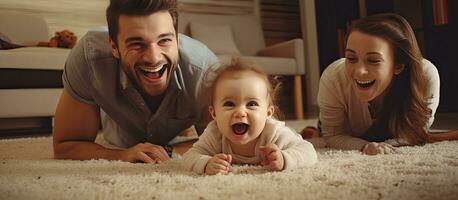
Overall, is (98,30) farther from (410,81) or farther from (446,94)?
(446,94)

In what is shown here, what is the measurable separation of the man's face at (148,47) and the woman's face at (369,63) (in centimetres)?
49

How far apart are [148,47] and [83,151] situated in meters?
0.37

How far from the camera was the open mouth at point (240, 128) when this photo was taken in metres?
0.95

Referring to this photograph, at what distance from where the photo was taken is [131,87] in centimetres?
118

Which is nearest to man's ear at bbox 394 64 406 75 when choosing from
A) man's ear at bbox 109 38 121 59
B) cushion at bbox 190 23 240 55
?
man's ear at bbox 109 38 121 59

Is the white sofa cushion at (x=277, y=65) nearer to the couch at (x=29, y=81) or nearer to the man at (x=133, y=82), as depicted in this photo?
the couch at (x=29, y=81)

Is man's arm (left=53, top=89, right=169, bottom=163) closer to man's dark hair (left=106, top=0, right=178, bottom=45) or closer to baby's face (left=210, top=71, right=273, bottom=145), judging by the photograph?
man's dark hair (left=106, top=0, right=178, bottom=45)

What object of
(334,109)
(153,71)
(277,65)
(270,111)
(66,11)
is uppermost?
(66,11)

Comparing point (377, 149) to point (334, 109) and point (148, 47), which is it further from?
point (148, 47)

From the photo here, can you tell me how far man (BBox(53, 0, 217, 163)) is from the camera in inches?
42.3

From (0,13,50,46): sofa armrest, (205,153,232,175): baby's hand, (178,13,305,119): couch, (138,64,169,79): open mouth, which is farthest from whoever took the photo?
(178,13,305,119): couch

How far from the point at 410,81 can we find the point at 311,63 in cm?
236

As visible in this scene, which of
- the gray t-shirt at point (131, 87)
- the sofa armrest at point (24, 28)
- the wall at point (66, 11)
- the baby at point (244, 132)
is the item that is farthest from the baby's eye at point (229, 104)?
the wall at point (66, 11)

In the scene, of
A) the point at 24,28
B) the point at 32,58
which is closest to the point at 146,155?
the point at 32,58
